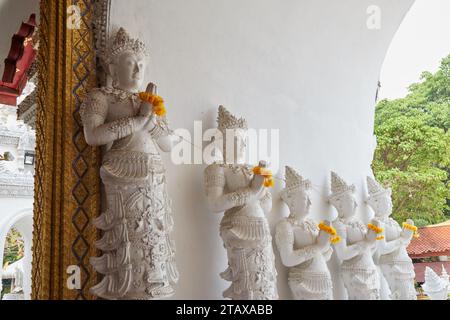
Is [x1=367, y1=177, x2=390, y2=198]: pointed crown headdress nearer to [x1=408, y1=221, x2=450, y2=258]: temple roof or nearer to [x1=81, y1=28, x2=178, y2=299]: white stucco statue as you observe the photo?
[x1=81, y1=28, x2=178, y2=299]: white stucco statue

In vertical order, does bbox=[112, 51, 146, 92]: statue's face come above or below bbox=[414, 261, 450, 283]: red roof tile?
above

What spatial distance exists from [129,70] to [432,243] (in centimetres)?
753

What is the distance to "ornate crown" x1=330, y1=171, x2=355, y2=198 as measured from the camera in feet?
13.2

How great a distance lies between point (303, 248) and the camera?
134 inches

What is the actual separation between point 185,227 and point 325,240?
91 centimetres

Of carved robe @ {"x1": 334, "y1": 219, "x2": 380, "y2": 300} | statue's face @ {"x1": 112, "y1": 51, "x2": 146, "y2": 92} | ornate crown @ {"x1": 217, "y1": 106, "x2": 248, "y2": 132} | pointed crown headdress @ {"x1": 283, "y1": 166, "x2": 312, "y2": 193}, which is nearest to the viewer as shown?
statue's face @ {"x1": 112, "y1": 51, "x2": 146, "y2": 92}

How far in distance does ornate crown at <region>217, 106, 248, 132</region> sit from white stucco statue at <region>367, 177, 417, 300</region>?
61.7 inches

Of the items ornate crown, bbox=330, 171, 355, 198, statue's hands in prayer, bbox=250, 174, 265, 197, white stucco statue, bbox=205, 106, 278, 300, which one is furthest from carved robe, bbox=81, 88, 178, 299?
ornate crown, bbox=330, 171, 355, 198

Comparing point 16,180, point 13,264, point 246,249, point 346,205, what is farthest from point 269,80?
point 13,264

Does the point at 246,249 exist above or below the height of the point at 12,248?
above

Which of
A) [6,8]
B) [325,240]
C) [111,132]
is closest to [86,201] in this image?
[111,132]

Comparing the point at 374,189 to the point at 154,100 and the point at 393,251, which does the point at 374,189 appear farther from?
the point at 154,100

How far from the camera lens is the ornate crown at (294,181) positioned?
11.8 ft
